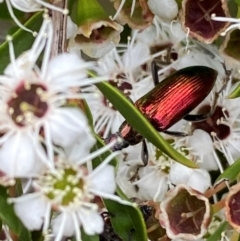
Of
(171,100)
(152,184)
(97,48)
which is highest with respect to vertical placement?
(97,48)

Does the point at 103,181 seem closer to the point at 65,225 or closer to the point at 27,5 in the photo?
the point at 65,225

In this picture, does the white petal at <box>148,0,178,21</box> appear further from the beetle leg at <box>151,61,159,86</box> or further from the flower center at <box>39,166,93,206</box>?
the flower center at <box>39,166,93,206</box>

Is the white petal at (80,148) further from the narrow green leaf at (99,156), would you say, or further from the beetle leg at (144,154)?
the beetle leg at (144,154)

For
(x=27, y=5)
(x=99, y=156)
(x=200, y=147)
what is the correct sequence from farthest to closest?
(x=200, y=147) → (x=27, y=5) → (x=99, y=156)

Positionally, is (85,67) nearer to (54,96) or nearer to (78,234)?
(54,96)

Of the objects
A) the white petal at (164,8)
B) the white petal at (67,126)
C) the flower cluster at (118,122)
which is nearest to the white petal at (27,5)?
the flower cluster at (118,122)

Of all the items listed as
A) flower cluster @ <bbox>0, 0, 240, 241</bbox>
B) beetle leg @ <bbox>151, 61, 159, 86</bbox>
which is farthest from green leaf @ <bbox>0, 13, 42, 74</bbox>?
beetle leg @ <bbox>151, 61, 159, 86</bbox>

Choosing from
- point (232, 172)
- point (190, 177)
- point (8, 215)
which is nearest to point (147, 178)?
point (190, 177)
